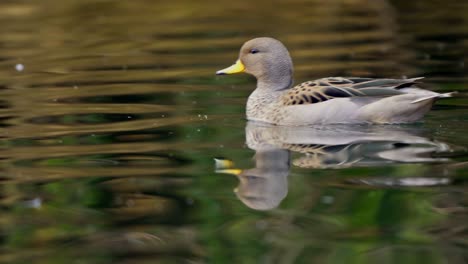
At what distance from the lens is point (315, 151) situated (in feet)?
25.0

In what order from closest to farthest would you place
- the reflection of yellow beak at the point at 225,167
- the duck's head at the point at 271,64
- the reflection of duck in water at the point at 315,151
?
1. the reflection of duck in water at the point at 315,151
2. the reflection of yellow beak at the point at 225,167
3. the duck's head at the point at 271,64

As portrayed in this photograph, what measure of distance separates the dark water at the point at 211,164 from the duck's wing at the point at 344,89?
28 centimetres

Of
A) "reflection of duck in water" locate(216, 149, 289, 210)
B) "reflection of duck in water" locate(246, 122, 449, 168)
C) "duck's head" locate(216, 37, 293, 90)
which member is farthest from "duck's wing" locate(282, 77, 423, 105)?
"reflection of duck in water" locate(216, 149, 289, 210)

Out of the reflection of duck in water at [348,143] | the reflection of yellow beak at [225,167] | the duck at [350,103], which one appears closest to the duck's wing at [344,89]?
the duck at [350,103]

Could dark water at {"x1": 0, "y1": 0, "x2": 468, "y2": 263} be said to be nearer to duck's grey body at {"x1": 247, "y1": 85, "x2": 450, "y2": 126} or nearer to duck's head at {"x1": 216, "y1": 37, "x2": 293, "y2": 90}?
duck's grey body at {"x1": 247, "y1": 85, "x2": 450, "y2": 126}

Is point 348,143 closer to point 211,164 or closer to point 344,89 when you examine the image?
point 344,89

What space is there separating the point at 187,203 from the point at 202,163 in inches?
44.9

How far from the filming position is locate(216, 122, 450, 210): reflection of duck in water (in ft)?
21.5

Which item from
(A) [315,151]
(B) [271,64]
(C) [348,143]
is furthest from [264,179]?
(B) [271,64]

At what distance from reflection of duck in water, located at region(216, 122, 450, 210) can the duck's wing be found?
9.9 inches

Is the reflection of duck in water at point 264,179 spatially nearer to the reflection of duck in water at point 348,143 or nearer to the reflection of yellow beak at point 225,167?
the reflection of yellow beak at point 225,167

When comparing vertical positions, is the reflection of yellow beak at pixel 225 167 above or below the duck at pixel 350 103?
below

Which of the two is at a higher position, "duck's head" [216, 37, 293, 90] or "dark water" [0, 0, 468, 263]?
"duck's head" [216, 37, 293, 90]

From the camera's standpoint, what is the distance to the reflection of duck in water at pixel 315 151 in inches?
258
